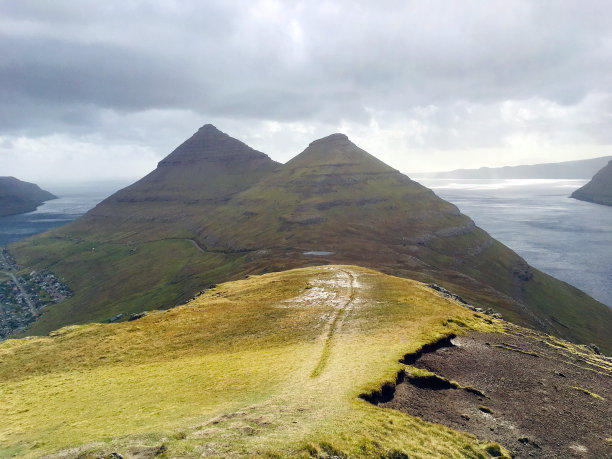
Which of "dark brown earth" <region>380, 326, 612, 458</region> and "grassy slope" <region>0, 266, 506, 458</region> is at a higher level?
"grassy slope" <region>0, 266, 506, 458</region>

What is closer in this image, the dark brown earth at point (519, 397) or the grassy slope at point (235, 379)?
the grassy slope at point (235, 379)

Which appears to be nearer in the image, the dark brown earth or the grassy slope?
the grassy slope

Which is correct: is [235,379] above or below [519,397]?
above

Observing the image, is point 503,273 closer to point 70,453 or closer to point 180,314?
point 180,314

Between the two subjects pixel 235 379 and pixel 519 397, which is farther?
pixel 235 379

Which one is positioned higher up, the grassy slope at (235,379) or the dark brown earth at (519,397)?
the grassy slope at (235,379)
